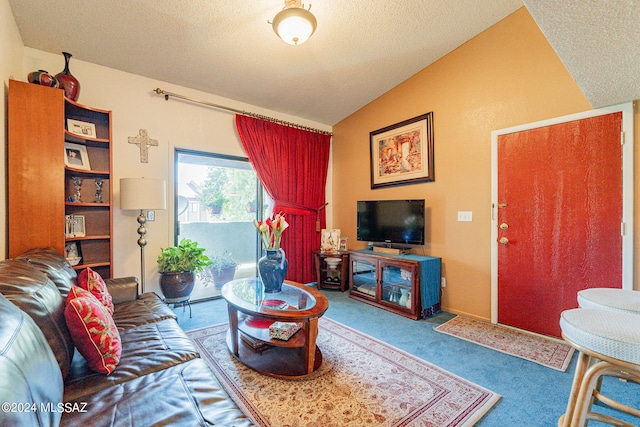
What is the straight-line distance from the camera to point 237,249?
12.8ft

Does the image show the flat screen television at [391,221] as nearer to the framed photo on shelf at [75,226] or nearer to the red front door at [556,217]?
the red front door at [556,217]

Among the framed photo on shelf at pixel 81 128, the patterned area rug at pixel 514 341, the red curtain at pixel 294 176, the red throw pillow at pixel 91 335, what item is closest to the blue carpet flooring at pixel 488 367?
the patterned area rug at pixel 514 341

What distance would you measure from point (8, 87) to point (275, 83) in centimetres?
231

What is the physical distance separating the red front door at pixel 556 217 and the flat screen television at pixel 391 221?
33.0 inches

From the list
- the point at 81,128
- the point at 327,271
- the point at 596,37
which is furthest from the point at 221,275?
the point at 596,37

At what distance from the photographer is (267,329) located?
216 centimetres

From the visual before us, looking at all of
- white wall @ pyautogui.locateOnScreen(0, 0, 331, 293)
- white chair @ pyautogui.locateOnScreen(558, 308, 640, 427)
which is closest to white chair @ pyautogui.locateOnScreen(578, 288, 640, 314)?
white chair @ pyautogui.locateOnScreen(558, 308, 640, 427)

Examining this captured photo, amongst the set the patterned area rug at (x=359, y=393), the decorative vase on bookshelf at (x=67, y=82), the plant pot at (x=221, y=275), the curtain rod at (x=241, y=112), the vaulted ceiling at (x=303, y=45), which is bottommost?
the patterned area rug at (x=359, y=393)

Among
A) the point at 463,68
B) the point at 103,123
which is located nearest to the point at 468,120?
Answer: the point at 463,68

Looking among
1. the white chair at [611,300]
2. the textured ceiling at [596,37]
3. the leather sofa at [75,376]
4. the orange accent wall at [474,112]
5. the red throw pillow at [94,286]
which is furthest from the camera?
the orange accent wall at [474,112]

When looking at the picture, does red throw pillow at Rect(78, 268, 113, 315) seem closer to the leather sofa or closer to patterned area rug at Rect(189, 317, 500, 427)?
the leather sofa

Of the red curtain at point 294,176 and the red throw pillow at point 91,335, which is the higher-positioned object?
the red curtain at point 294,176

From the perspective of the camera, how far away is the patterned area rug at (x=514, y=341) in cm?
209

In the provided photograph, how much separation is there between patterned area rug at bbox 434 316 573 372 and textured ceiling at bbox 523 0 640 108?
1994 mm
